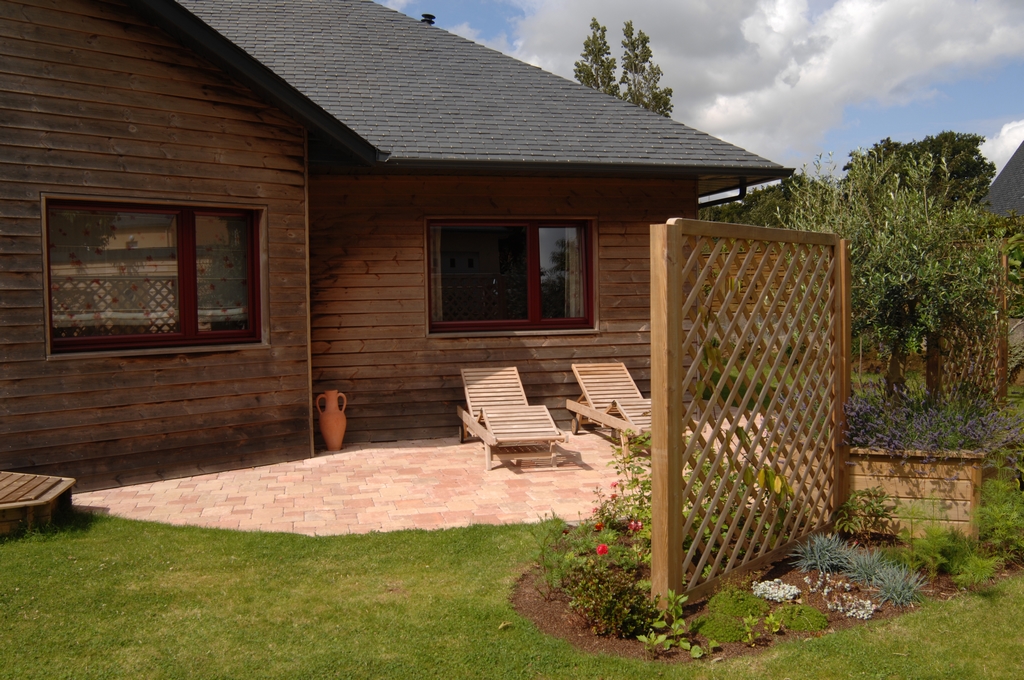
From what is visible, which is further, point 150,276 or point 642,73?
point 642,73

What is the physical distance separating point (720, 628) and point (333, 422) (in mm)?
5616

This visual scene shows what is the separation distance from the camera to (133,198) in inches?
266

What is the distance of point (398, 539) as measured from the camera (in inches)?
199

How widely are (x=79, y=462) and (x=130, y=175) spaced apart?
8.17ft

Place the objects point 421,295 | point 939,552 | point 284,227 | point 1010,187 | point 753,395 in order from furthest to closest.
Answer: point 1010,187, point 421,295, point 284,227, point 753,395, point 939,552

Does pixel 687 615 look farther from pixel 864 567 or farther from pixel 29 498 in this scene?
pixel 29 498

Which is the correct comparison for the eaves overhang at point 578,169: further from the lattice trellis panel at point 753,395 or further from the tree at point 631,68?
the tree at point 631,68

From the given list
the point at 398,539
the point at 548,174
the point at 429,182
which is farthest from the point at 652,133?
the point at 398,539

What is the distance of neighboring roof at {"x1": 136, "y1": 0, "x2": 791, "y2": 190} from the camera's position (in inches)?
343

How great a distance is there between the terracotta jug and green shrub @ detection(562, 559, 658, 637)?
16.9ft

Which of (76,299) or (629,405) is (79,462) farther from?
(629,405)

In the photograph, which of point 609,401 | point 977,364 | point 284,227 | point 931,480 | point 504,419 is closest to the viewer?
point 931,480

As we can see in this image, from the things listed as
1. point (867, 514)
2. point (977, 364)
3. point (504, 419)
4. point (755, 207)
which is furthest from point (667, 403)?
point (755, 207)

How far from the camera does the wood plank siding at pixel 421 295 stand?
8.68m
